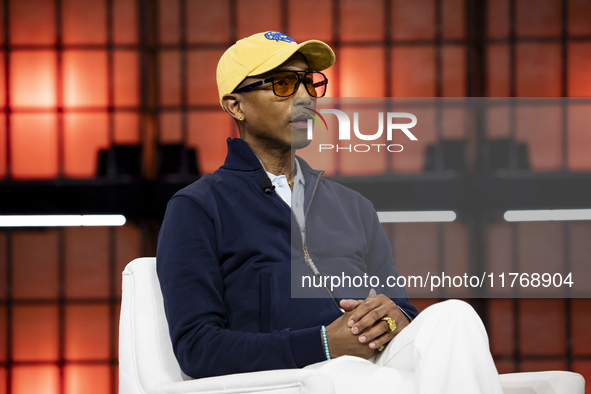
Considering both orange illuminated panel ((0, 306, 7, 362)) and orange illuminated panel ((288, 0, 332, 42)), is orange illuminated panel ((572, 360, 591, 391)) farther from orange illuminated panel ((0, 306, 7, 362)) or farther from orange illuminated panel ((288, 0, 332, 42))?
orange illuminated panel ((0, 306, 7, 362))

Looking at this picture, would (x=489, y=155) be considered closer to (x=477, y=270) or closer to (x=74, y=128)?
(x=477, y=270)

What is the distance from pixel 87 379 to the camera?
8.37 feet

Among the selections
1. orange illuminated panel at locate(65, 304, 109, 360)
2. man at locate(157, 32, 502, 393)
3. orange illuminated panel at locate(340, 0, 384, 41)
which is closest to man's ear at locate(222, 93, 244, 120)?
man at locate(157, 32, 502, 393)

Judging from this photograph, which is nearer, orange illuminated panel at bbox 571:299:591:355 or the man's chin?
the man's chin

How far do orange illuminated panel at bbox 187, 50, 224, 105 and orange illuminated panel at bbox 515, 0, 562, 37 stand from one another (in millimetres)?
1466

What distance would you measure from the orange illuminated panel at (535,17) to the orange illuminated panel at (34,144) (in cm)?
233

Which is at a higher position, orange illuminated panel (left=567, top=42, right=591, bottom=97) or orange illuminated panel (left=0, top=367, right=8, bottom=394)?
orange illuminated panel (left=567, top=42, right=591, bottom=97)

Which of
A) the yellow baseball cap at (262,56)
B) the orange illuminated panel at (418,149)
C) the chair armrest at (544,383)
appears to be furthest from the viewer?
the orange illuminated panel at (418,149)

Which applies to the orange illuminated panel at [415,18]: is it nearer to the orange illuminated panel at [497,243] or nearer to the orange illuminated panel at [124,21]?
the orange illuminated panel at [497,243]

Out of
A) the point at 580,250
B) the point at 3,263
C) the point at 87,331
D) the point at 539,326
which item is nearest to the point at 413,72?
the point at 580,250

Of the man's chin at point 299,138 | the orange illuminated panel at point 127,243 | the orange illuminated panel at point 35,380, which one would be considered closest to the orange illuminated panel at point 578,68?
the man's chin at point 299,138

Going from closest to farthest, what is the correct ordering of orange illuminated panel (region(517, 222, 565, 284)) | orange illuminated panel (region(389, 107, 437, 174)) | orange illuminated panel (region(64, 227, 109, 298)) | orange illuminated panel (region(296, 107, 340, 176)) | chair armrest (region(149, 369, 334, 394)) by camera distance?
chair armrest (region(149, 369, 334, 394))
orange illuminated panel (region(296, 107, 340, 176))
orange illuminated panel (region(517, 222, 565, 284))
orange illuminated panel (region(389, 107, 437, 174))
orange illuminated panel (region(64, 227, 109, 298))

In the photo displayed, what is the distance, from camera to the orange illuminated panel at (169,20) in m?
2.48

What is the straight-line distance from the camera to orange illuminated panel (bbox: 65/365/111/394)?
2.53 meters
